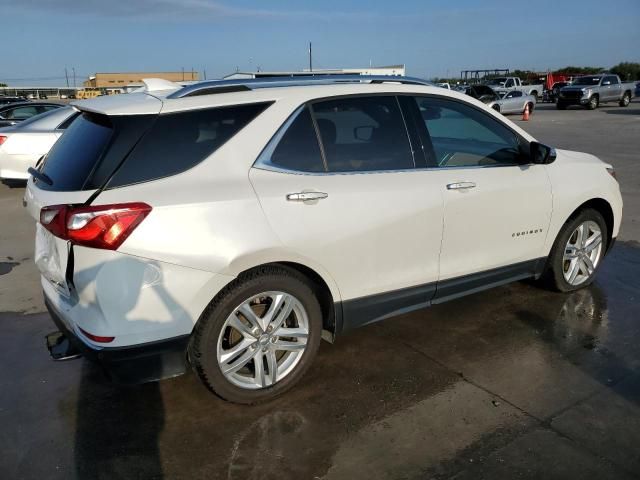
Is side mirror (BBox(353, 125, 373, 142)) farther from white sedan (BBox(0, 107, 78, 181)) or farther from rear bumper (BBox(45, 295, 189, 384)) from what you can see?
white sedan (BBox(0, 107, 78, 181))

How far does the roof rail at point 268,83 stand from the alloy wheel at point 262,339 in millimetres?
1154

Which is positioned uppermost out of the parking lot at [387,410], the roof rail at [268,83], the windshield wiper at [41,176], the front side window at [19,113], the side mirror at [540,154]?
the roof rail at [268,83]

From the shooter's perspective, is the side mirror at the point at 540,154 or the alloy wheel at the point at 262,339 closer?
the alloy wheel at the point at 262,339

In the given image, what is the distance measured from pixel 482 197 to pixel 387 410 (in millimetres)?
1565

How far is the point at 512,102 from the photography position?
27.1 m

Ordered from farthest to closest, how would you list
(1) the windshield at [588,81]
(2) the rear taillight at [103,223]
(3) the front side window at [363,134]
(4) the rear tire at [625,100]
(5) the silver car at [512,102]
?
1. (4) the rear tire at [625,100]
2. (1) the windshield at [588,81]
3. (5) the silver car at [512,102]
4. (3) the front side window at [363,134]
5. (2) the rear taillight at [103,223]

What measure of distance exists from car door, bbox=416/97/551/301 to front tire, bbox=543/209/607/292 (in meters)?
0.28

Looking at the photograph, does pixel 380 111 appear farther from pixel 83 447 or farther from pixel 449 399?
pixel 83 447

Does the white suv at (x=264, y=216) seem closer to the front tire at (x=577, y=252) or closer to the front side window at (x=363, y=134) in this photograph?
the front side window at (x=363, y=134)

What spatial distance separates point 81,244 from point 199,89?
3.42 feet

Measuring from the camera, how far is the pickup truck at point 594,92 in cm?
2995

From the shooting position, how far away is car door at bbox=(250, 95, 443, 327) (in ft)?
9.51

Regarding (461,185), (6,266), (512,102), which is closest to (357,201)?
(461,185)

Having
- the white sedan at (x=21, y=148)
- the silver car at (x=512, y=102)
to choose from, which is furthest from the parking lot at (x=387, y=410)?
the silver car at (x=512, y=102)
